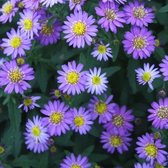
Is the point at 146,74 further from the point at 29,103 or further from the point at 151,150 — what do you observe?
the point at 29,103

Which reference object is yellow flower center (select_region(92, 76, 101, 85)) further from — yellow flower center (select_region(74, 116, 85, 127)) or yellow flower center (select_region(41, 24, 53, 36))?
yellow flower center (select_region(41, 24, 53, 36))

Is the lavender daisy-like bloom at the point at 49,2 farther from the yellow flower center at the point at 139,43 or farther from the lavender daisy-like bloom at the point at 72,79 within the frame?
the yellow flower center at the point at 139,43

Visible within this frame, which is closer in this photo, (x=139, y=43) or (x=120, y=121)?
(x=139, y=43)

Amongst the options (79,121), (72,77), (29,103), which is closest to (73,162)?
(79,121)

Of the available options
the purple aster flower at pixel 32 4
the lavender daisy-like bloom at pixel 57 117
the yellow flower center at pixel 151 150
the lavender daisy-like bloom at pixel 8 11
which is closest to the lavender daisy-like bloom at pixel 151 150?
the yellow flower center at pixel 151 150

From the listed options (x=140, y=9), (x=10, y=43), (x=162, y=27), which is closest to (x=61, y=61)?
(x=10, y=43)

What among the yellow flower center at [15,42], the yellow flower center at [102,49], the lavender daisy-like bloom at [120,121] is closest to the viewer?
the yellow flower center at [102,49]

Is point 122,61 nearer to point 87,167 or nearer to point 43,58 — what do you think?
point 43,58
